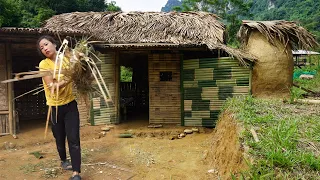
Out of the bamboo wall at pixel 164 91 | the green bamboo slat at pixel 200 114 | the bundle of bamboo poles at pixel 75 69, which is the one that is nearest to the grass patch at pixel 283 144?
Answer: the bundle of bamboo poles at pixel 75 69

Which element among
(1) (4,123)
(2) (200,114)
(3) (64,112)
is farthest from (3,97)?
(2) (200,114)

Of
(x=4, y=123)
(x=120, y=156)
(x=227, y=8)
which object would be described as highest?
(x=227, y=8)

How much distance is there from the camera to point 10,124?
22.4 feet

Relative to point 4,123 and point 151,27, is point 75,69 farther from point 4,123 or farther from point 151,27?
point 151,27

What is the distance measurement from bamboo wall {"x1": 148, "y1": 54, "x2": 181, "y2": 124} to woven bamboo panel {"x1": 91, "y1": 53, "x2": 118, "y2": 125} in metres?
1.12

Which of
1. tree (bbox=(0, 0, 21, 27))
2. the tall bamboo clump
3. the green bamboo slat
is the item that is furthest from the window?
tree (bbox=(0, 0, 21, 27))

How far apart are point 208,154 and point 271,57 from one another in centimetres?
389

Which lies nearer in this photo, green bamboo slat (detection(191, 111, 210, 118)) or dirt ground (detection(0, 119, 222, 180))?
dirt ground (detection(0, 119, 222, 180))

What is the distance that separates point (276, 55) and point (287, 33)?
2.26 feet

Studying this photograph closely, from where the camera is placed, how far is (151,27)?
8664 millimetres

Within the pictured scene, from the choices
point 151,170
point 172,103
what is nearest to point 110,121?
point 172,103

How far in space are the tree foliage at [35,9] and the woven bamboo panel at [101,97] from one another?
6.39m

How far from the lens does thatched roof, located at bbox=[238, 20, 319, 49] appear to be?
734 centimetres

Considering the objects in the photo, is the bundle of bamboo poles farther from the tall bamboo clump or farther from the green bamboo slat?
the tall bamboo clump
